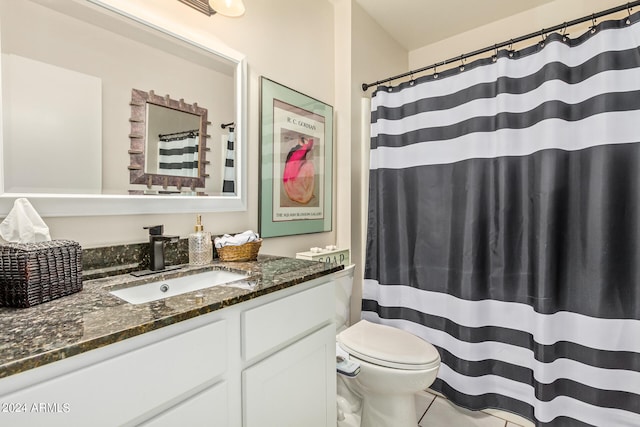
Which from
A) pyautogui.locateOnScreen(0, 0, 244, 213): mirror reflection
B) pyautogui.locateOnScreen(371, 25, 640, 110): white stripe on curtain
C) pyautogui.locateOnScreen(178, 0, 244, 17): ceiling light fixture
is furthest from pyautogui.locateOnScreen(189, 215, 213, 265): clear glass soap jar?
pyautogui.locateOnScreen(371, 25, 640, 110): white stripe on curtain

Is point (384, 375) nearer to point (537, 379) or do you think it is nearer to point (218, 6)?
point (537, 379)

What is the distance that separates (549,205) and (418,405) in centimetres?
128

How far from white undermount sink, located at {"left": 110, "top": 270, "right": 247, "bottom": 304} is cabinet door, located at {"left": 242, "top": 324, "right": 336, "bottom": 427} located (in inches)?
12.1

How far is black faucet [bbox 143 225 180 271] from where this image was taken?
110 centimetres

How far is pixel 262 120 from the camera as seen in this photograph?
159 cm

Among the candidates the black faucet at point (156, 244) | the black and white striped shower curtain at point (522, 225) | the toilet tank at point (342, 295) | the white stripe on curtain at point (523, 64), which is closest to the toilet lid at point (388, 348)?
the toilet tank at point (342, 295)

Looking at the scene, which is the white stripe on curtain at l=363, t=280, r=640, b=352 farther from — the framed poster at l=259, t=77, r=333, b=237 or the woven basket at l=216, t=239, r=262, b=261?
the woven basket at l=216, t=239, r=262, b=261

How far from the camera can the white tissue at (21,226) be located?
32.3 inches

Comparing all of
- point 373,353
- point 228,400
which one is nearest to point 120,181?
point 228,400

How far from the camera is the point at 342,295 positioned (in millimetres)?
1725

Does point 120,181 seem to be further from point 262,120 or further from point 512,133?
point 512,133

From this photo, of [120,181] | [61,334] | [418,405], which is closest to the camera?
[61,334]

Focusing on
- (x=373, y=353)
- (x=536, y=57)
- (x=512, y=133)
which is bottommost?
(x=373, y=353)

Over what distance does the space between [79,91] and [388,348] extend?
153 cm
